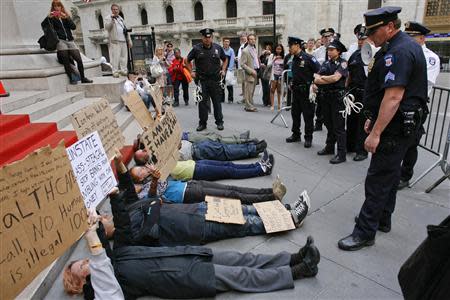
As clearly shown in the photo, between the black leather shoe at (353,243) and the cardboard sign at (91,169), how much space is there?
2.11m

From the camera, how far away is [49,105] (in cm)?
563

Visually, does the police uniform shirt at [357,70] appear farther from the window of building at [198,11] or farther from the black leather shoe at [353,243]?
the window of building at [198,11]

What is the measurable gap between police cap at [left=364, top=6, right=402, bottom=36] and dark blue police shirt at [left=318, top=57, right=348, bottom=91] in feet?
7.65

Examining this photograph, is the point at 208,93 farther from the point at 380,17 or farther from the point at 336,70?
the point at 380,17

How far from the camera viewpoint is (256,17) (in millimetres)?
32812

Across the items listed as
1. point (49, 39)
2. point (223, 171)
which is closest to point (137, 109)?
point (223, 171)

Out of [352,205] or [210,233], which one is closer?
[210,233]

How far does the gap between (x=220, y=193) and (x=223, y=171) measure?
75cm

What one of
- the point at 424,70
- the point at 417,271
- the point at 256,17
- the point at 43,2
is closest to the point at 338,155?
the point at 424,70

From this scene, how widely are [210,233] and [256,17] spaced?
33.2 m

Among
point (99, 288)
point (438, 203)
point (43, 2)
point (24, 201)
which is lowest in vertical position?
point (438, 203)

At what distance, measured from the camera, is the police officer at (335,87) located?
4.95 metres

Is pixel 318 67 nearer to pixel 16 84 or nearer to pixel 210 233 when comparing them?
pixel 210 233

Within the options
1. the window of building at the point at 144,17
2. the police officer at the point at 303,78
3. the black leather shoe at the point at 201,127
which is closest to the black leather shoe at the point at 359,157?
the police officer at the point at 303,78
